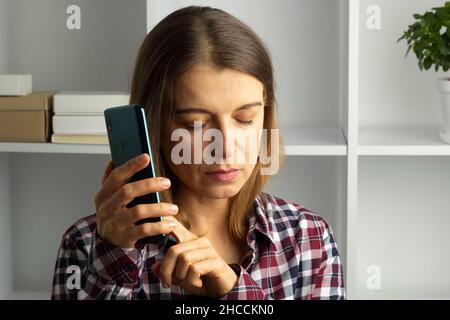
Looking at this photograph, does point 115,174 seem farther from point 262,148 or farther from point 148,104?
point 262,148

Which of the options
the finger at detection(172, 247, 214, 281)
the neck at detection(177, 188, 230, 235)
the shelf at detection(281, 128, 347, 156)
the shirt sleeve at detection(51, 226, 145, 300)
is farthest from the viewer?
the shelf at detection(281, 128, 347, 156)

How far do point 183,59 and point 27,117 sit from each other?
2.70ft

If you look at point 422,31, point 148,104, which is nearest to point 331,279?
point 148,104

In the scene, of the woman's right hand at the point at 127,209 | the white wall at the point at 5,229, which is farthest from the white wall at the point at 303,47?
the woman's right hand at the point at 127,209

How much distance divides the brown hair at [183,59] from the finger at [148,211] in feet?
0.55

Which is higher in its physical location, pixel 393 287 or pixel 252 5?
pixel 252 5

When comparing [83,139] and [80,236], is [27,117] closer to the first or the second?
[83,139]

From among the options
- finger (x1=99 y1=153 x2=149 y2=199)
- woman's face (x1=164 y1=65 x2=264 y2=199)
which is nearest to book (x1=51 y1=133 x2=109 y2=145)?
woman's face (x1=164 y1=65 x2=264 y2=199)

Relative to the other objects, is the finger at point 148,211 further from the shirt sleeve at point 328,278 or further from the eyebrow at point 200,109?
the shirt sleeve at point 328,278

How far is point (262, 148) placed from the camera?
102 cm

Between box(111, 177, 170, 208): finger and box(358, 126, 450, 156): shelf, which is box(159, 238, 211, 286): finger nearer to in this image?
box(111, 177, 170, 208): finger

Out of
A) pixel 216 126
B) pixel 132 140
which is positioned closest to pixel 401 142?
pixel 216 126

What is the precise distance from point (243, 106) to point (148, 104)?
4.4 inches

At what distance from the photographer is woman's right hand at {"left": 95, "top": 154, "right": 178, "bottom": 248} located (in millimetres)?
653
